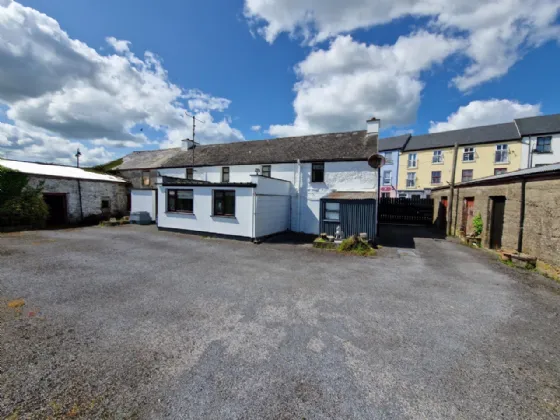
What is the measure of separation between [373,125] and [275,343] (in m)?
17.6

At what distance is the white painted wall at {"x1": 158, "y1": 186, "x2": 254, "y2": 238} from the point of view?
14.1 m

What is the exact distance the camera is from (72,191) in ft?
65.3

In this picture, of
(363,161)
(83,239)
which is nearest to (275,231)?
(363,161)

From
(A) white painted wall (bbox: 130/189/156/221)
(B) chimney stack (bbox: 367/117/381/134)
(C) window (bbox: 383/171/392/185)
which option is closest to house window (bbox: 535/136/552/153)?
(C) window (bbox: 383/171/392/185)

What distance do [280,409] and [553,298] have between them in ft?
27.7

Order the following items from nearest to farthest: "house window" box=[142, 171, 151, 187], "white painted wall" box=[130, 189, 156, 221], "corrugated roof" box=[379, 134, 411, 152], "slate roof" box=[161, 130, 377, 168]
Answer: "slate roof" box=[161, 130, 377, 168] < "white painted wall" box=[130, 189, 156, 221] < "house window" box=[142, 171, 151, 187] < "corrugated roof" box=[379, 134, 411, 152]

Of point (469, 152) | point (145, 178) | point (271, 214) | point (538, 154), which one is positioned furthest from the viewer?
point (469, 152)

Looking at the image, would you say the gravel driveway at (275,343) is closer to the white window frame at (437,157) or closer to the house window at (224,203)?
the house window at (224,203)

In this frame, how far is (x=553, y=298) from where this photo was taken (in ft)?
21.3

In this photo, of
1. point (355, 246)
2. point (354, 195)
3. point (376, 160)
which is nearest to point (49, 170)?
point (354, 195)

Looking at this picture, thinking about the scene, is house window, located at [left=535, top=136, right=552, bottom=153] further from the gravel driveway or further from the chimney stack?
the gravel driveway

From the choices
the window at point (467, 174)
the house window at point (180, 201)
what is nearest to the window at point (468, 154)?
the window at point (467, 174)

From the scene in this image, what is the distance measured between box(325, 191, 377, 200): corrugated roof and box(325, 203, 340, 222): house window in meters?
0.49

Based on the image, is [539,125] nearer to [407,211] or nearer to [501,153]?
[501,153]
